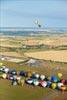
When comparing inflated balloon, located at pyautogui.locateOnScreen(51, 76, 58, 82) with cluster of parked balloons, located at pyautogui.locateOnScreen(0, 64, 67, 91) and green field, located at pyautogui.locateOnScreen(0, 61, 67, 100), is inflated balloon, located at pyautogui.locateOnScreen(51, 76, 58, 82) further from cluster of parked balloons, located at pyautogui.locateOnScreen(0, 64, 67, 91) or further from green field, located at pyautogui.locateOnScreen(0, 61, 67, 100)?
green field, located at pyautogui.locateOnScreen(0, 61, 67, 100)

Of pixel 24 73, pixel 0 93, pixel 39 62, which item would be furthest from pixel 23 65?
pixel 0 93

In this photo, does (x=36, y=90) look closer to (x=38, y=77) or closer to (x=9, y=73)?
(x=38, y=77)

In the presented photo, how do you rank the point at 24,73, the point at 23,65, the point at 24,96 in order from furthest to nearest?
the point at 23,65 → the point at 24,73 → the point at 24,96

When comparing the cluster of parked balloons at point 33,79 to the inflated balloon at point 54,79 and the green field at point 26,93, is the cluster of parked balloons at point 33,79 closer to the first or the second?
the inflated balloon at point 54,79

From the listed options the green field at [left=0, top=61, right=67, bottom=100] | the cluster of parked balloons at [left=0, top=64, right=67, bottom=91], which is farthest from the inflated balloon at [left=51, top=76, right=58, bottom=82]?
the green field at [left=0, top=61, right=67, bottom=100]

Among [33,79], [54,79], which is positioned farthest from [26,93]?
[54,79]

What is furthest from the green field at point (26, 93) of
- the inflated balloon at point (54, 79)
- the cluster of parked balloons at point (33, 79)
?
the inflated balloon at point (54, 79)

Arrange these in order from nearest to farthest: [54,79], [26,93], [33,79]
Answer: [26,93] < [54,79] < [33,79]

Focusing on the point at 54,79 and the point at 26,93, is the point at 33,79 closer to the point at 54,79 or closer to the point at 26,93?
the point at 54,79
